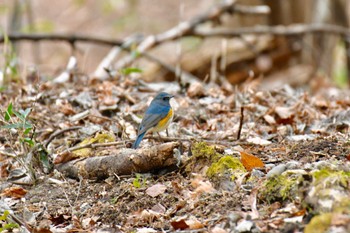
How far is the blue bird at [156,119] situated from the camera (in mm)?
4500

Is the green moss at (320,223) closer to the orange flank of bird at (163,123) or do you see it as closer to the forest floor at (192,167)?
the forest floor at (192,167)

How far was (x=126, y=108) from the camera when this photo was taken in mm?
5770

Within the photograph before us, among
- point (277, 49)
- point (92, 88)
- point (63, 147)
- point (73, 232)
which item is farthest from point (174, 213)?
point (277, 49)

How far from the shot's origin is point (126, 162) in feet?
13.6

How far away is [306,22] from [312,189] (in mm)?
8696

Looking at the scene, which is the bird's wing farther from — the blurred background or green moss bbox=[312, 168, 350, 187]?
the blurred background

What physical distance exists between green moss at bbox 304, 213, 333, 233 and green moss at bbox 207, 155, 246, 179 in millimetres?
1003

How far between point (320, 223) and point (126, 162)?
1.65 m

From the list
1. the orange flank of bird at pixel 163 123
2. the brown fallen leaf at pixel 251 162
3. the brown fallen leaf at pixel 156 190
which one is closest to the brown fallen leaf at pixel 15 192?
the brown fallen leaf at pixel 156 190

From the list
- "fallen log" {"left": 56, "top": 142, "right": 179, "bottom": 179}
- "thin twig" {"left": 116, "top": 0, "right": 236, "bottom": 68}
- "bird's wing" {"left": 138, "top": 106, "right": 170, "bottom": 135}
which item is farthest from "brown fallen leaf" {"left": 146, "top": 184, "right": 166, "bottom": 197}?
"thin twig" {"left": 116, "top": 0, "right": 236, "bottom": 68}

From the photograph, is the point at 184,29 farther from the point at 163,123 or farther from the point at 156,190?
the point at 156,190

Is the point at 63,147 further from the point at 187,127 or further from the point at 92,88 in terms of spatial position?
the point at 92,88

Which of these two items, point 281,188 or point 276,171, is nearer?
point 281,188

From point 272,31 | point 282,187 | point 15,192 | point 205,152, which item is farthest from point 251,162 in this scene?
point 272,31
